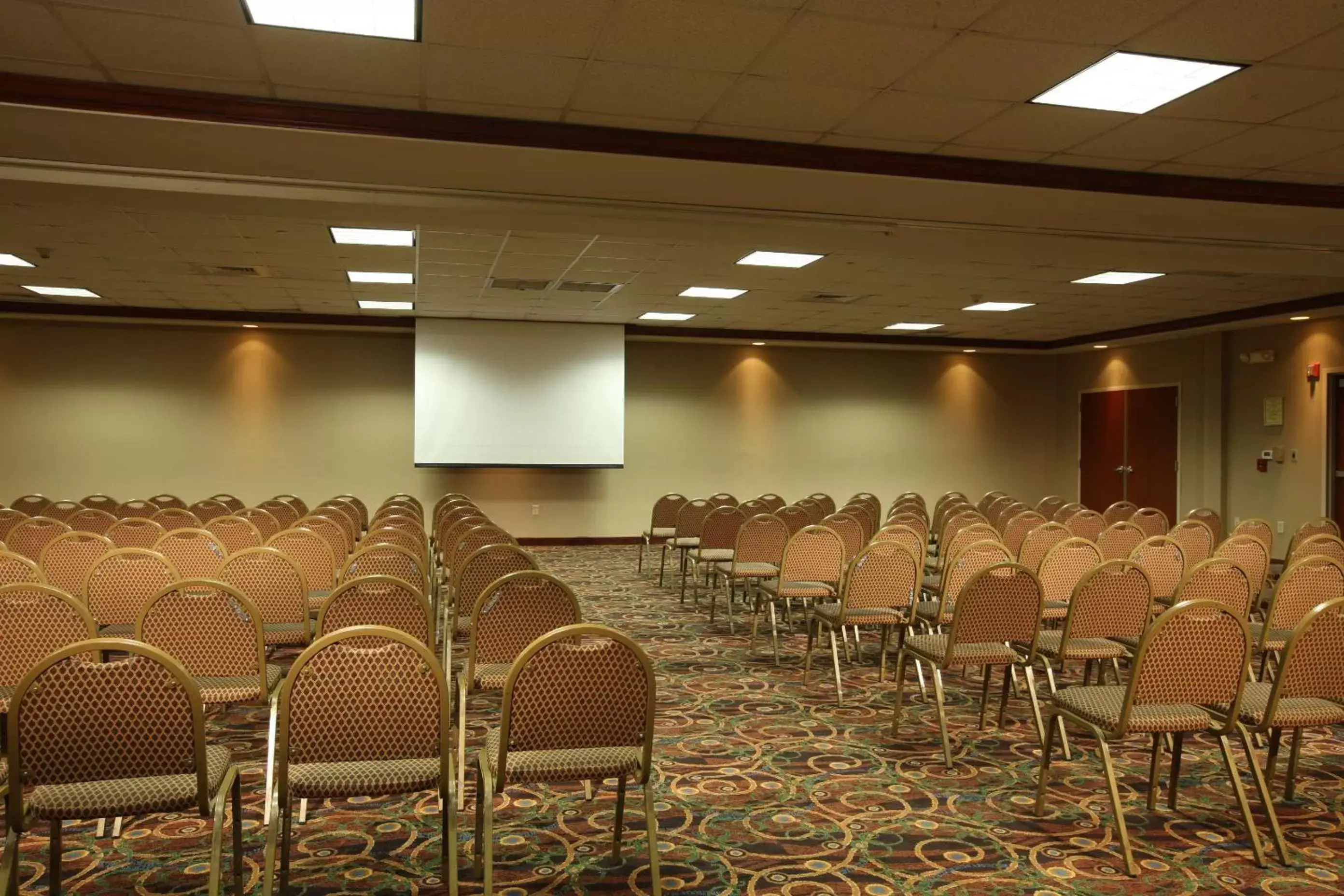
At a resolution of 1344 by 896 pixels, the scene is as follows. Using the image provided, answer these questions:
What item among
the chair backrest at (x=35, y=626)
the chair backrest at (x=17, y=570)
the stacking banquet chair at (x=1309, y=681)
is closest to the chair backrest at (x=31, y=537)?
the chair backrest at (x=17, y=570)

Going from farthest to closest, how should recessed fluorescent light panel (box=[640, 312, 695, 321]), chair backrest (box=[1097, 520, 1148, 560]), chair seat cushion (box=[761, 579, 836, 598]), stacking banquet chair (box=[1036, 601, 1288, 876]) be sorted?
recessed fluorescent light panel (box=[640, 312, 695, 321]), chair backrest (box=[1097, 520, 1148, 560]), chair seat cushion (box=[761, 579, 836, 598]), stacking banquet chair (box=[1036, 601, 1288, 876])

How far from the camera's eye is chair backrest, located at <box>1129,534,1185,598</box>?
7078 mm

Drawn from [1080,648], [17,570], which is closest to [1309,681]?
[1080,648]

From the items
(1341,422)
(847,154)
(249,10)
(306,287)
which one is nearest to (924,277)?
(847,154)

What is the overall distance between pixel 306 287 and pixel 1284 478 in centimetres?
1273

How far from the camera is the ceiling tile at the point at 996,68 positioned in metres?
4.70

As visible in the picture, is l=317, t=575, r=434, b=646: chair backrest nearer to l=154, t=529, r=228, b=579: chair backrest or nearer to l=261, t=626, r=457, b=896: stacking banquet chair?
l=261, t=626, r=457, b=896: stacking banquet chair

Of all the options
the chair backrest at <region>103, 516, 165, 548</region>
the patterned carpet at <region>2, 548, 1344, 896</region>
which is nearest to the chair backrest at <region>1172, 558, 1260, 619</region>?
the patterned carpet at <region>2, 548, 1344, 896</region>

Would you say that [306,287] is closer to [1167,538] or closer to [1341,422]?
[1167,538]

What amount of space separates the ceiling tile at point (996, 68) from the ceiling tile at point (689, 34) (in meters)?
0.88

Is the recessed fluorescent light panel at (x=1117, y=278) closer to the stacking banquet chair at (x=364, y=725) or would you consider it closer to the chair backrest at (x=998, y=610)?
the chair backrest at (x=998, y=610)

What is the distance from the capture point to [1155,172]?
688cm

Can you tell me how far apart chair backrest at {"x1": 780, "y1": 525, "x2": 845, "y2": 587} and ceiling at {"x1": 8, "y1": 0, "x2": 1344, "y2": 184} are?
9.06 feet

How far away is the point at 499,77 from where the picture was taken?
5164mm
